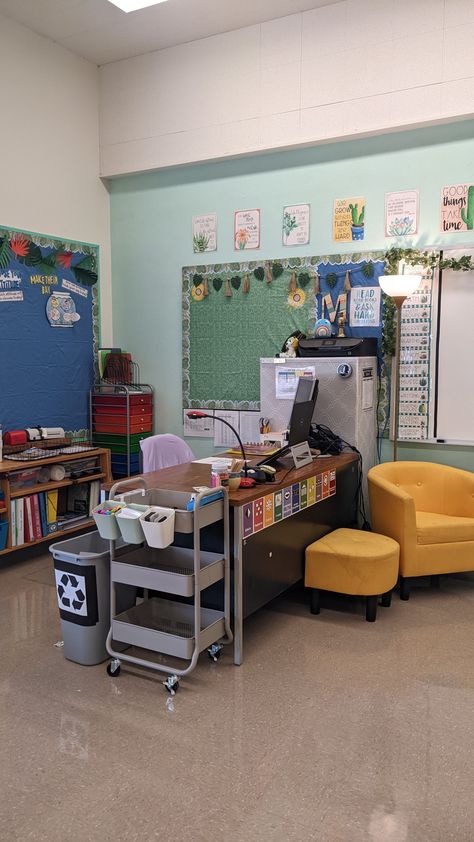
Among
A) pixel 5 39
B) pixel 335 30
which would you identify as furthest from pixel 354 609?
pixel 5 39

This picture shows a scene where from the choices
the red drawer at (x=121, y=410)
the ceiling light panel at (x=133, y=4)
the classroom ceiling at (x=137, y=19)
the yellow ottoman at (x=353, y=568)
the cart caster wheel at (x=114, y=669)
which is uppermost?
the classroom ceiling at (x=137, y=19)

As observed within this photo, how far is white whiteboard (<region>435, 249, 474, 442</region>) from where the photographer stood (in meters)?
4.49

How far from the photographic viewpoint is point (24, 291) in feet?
16.9

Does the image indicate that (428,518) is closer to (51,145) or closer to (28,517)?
(28,517)

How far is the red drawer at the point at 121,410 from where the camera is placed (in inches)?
222

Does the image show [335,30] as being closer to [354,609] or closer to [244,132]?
[244,132]

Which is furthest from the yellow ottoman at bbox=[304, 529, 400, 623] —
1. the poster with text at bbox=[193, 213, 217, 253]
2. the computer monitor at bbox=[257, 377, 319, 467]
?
the poster with text at bbox=[193, 213, 217, 253]

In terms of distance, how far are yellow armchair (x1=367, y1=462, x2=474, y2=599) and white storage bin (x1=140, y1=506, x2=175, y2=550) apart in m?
1.64

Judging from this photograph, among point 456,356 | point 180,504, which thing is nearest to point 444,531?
point 456,356

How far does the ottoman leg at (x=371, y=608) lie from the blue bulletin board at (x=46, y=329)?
3085mm

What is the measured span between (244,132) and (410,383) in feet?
7.89

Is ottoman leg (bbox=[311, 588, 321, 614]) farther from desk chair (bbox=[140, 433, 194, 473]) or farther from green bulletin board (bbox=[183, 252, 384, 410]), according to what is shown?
green bulletin board (bbox=[183, 252, 384, 410])

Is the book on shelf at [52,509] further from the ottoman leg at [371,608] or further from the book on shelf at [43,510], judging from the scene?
the ottoman leg at [371,608]

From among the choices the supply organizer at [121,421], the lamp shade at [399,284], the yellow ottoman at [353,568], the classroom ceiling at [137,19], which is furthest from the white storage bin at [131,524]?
the classroom ceiling at [137,19]
